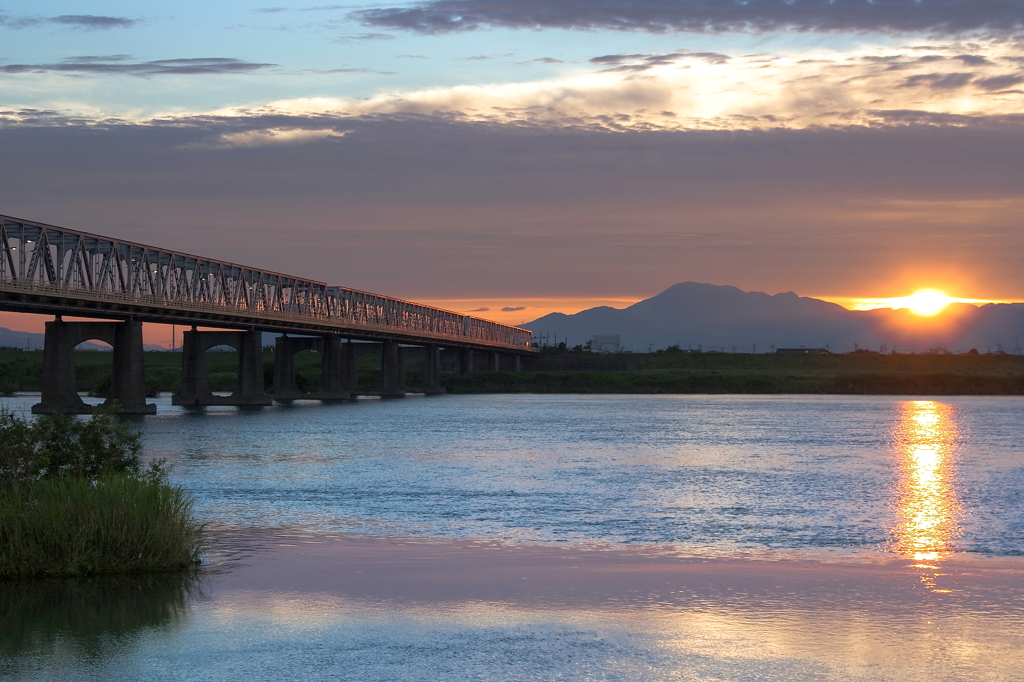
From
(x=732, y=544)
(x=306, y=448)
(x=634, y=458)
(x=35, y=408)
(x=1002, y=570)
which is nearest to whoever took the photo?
(x=1002, y=570)

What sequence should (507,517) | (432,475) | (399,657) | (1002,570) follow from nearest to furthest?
(399,657) < (1002,570) < (507,517) < (432,475)

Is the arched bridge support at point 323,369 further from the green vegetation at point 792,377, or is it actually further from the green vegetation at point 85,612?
the green vegetation at point 85,612

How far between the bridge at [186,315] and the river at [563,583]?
30.7 meters

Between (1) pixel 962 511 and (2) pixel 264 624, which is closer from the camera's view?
(2) pixel 264 624

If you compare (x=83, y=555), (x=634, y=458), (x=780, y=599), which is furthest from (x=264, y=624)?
(x=634, y=458)

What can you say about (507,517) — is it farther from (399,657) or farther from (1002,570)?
(399,657)

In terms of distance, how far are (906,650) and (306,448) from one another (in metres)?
39.8

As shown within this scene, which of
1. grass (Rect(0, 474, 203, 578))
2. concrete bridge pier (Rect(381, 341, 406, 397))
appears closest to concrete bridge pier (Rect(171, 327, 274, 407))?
concrete bridge pier (Rect(381, 341, 406, 397))

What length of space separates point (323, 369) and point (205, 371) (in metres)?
27.5

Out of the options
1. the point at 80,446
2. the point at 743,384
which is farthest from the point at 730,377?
the point at 80,446

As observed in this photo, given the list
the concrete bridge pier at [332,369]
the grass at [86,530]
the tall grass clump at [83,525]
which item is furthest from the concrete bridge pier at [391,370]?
the grass at [86,530]

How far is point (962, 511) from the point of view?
92.9ft

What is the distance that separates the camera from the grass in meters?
17.5

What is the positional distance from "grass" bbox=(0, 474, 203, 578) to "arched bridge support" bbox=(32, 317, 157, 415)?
5388 centimetres
